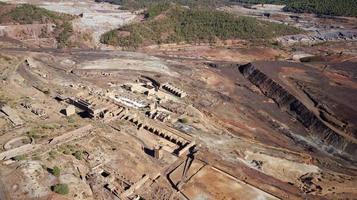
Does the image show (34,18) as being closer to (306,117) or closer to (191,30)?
(191,30)

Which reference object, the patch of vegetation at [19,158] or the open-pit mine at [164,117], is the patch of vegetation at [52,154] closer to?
the open-pit mine at [164,117]

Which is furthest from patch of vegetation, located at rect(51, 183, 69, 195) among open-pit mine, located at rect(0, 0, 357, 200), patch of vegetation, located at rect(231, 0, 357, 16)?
patch of vegetation, located at rect(231, 0, 357, 16)

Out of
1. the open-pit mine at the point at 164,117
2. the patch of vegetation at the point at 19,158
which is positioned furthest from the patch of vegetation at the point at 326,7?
the patch of vegetation at the point at 19,158

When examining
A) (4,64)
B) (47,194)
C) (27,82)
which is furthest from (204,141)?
(4,64)

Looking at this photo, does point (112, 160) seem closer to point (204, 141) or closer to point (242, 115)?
point (204, 141)

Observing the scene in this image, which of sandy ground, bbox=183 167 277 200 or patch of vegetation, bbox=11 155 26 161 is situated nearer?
sandy ground, bbox=183 167 277 200

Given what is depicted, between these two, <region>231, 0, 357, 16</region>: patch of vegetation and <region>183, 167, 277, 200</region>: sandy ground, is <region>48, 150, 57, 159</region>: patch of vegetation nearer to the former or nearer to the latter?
<region>183, 167, 277, 200</region>: sandy ground
